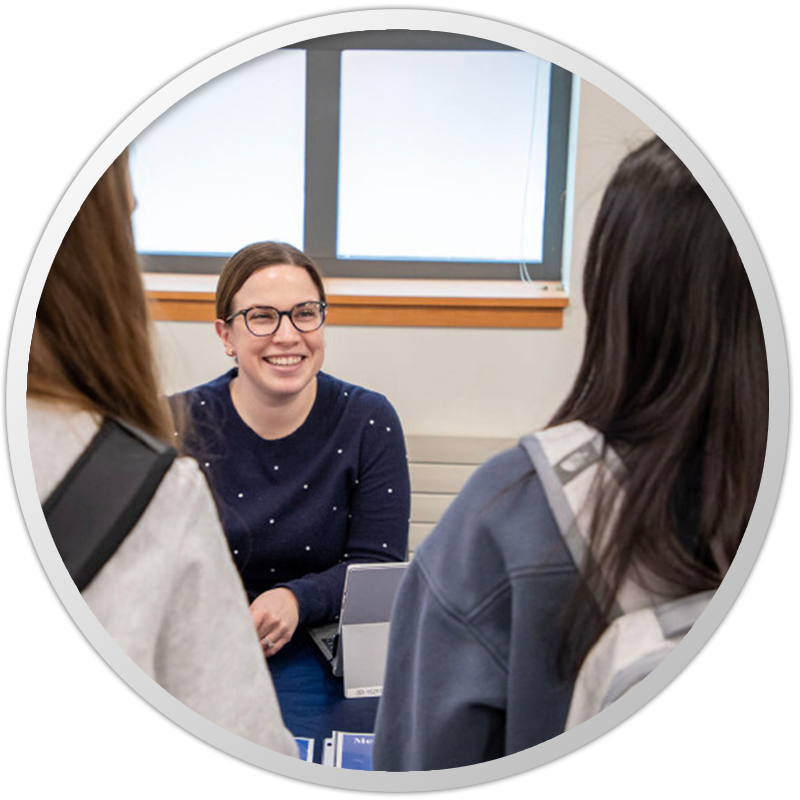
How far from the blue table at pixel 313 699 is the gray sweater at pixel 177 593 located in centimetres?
3

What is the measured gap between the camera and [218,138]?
1.09 m

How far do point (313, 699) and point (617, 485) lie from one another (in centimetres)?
→ 42

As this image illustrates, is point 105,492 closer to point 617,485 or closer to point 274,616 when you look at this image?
point 274,616

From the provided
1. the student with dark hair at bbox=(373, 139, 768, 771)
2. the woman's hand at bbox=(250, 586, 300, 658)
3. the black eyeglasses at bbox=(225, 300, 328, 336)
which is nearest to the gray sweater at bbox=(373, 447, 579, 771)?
the student with dark hair at bbox=(373, 139, 768, 771)

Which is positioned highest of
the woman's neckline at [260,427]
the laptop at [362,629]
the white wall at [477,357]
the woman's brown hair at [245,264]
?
the woman's brown hair at [245,264]

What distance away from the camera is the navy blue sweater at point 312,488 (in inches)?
42.1

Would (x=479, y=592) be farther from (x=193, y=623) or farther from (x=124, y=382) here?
(x=124, y=382)

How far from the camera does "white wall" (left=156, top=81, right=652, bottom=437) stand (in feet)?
3.49

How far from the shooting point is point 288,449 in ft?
3.51

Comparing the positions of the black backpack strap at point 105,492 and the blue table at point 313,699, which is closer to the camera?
the black backpack strap at point 105,492

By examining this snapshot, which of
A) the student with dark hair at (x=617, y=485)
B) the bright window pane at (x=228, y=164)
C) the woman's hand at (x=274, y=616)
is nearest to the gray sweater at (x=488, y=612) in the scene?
the student with dark hair at (x=617, y=485)

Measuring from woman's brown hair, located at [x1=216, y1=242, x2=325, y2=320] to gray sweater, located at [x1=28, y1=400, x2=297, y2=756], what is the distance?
0.58ft

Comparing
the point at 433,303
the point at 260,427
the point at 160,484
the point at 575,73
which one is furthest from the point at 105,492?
the point at 575,73

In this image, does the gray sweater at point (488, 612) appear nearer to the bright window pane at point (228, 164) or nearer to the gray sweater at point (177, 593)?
the gray sweater at point (177, 593)
